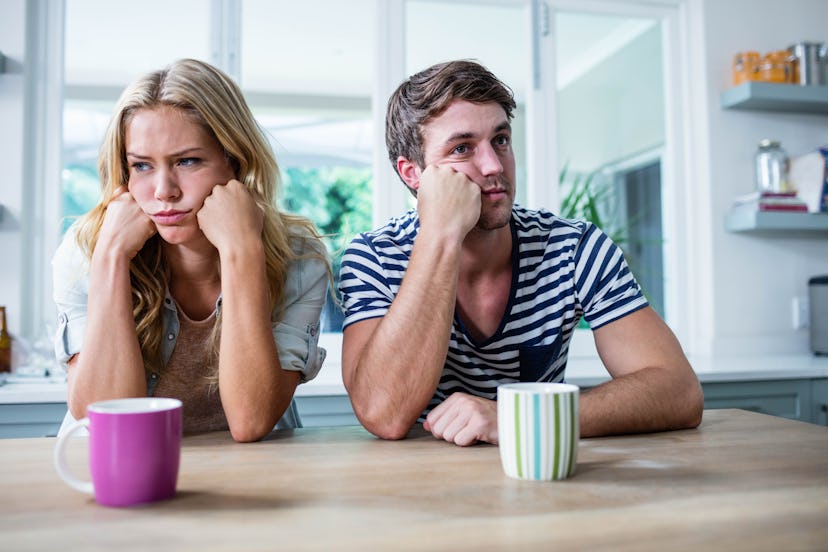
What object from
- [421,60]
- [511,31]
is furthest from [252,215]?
[511,31]

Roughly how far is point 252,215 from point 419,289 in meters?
0.33

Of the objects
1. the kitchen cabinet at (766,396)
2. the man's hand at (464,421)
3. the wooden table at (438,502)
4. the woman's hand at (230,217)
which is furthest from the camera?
the kitchen cabinet at (766,396)

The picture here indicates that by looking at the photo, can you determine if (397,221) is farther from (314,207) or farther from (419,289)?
(314,207)

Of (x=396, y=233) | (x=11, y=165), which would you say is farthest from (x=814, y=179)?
(x=11, y=165)

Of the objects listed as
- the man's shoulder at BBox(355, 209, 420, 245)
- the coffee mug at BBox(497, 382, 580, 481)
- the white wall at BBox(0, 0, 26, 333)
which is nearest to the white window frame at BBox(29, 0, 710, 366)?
the white wall at BBox(0, 0, 26, 333)

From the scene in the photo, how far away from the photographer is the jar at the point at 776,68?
8.56 ft

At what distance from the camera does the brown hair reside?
4.18 feet

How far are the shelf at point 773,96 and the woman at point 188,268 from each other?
6.61 feet

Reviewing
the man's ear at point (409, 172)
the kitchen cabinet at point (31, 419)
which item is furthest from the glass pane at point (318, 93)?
the man's ear at point (409, 172)

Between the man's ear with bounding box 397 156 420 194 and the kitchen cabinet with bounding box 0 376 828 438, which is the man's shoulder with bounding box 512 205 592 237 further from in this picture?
the kitchen cabinet with bounding box 0 376 828 438

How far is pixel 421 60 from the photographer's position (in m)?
3.10

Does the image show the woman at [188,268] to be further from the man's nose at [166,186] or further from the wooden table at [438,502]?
the wooden table at [438,502]

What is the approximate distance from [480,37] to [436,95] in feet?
6.85

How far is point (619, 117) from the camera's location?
13.6 feet
